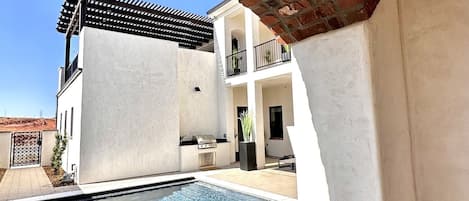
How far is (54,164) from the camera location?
31.4ft

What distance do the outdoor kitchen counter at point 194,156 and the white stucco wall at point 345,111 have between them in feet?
28.8

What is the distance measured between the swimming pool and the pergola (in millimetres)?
5802

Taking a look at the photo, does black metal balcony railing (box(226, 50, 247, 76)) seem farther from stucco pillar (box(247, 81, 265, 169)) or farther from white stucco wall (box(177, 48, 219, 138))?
stucco pillar (box(247, 81, 265, 169))

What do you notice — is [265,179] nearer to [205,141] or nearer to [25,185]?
[205,141]

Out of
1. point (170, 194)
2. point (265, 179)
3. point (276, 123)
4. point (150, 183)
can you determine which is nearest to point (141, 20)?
point (150, 183)

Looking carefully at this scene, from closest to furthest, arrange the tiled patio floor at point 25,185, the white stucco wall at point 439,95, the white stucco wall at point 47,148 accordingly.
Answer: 1. the white stucco wall at point 439,95
2. the tiled patio floor at point 25,185
3. the white stucco wall at point 47,148

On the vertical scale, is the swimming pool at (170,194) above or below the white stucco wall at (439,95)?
below

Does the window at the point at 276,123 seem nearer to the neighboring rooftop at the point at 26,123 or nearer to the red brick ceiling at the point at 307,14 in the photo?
the red brick ceiling at the point at 307,14

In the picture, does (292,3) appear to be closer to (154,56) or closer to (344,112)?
(344,112)

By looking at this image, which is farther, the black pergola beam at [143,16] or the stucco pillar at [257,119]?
the black pergola beam at [143,16]

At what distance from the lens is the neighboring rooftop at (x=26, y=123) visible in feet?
61.6

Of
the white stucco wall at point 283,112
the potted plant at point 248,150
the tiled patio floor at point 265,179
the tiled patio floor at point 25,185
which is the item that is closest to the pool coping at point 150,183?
the tiled patio floor at point 265,179

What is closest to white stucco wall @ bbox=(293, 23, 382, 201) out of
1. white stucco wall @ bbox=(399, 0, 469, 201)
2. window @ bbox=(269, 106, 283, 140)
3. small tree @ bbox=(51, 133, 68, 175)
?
white stucco wall @ bbox=(399, 0, 469, 201)

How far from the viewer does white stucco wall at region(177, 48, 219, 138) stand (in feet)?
36.4
